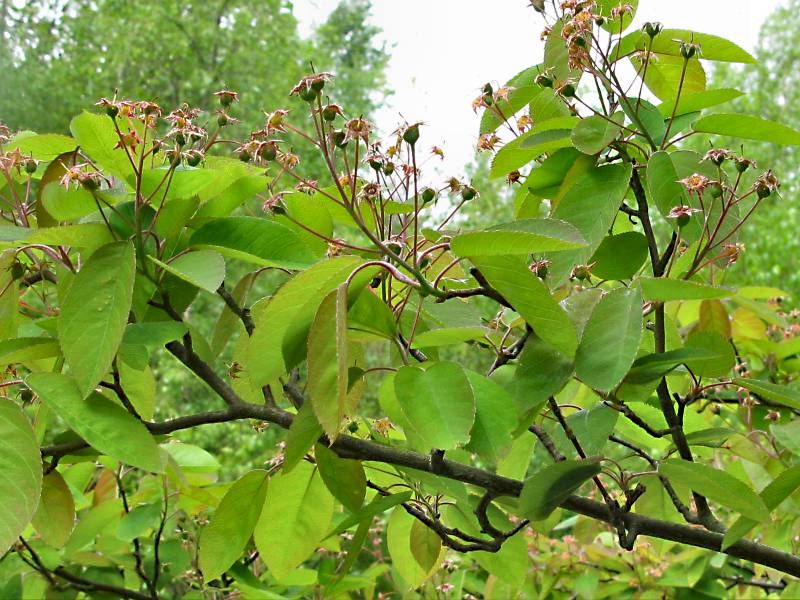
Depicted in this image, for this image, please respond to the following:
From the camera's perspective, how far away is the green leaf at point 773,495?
2.39ft

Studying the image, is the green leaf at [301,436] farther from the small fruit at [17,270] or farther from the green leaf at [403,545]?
the green leaf at [403,545]

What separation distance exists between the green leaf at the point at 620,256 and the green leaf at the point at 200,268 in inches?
13.3

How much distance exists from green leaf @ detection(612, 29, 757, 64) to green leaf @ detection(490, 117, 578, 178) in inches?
4.1

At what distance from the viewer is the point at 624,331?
25.6 inches

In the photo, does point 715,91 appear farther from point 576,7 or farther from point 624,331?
point 624,331

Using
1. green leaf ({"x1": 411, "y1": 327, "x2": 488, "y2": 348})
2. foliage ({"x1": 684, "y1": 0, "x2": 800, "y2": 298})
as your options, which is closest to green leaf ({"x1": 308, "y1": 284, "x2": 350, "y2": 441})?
green leaf ({"x1": 411, "y1": 327, "x2": 488, "y2": 348})

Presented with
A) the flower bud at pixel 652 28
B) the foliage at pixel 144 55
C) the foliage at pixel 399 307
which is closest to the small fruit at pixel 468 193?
the foliage at pixel 399 307

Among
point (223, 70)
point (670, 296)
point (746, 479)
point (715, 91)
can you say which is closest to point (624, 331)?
point (670, 296)

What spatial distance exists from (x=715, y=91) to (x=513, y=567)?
55 centimetres

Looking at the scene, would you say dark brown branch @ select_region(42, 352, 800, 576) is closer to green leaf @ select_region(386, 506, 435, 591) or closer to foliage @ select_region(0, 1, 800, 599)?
foliage @ select_region(0, 1, 800, 599)

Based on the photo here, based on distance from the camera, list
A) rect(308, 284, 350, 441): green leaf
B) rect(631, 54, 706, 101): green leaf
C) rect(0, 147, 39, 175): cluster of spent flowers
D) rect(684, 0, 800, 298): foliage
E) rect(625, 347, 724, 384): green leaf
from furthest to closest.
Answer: rect(684, 0, 800, 298): foliage, rect(631, 54, 706, 101): green leaf, rect(0, 147, 39, 175): cluster of spent flowers, rect(625, 347, 724, 384): green leaf, rect(308, 284, 350, 441): green leaf

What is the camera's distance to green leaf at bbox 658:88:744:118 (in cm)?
81

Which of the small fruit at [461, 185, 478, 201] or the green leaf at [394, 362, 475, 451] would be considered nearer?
the green leaf at [394, 362, 475, 451]

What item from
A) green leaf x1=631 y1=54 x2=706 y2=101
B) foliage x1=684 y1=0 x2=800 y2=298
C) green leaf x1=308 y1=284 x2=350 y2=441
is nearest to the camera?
green leaf x1=308 y1=284 x2=350 y2=441
